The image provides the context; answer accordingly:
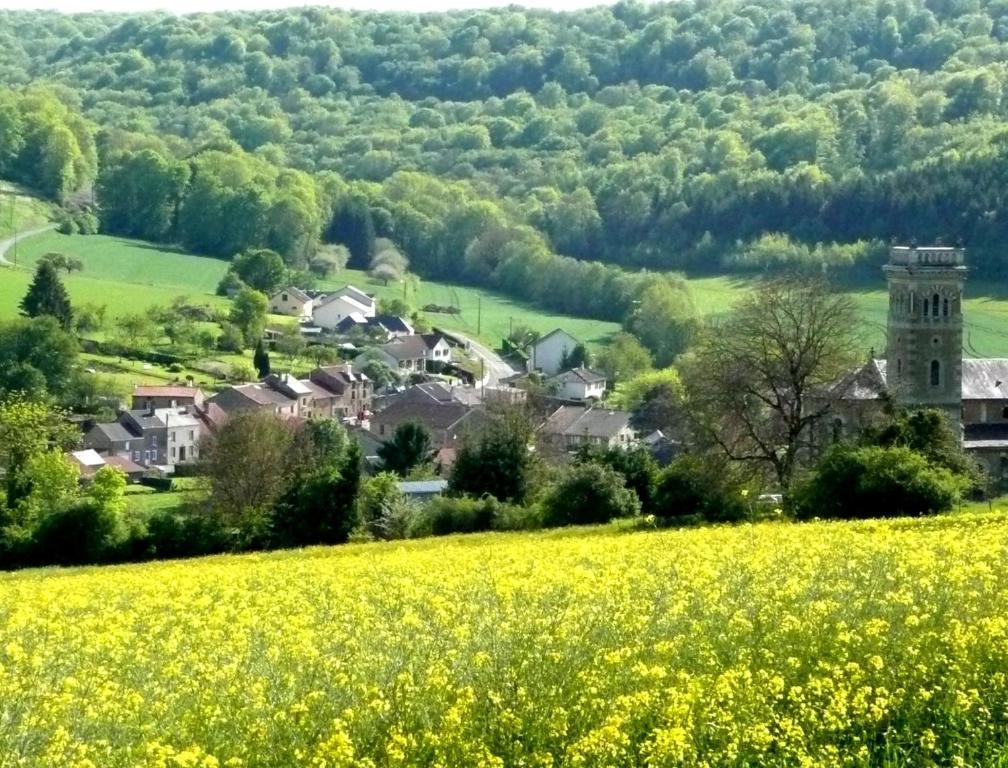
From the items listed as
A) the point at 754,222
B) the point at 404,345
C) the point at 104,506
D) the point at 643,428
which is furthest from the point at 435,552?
the point at 754,222

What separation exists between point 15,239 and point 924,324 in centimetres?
9670

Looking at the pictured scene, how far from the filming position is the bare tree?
156 feet

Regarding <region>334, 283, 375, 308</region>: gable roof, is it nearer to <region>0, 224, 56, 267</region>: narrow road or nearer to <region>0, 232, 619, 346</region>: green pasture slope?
<region>0, 232, 619, 346</region>: green pasture slope

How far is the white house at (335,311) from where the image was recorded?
421 feet

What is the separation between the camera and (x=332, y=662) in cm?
1479

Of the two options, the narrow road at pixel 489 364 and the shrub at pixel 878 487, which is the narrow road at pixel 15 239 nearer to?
the narrow road at pixel 489 364

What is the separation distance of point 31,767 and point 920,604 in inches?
324

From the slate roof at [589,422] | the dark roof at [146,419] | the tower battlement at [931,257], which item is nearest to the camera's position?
the tower battlement at [931,257]

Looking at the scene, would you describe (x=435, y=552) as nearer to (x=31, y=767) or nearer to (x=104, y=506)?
(x=104, y=506)

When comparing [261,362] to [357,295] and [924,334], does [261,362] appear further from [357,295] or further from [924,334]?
[924,334]

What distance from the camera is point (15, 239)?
13975 cm

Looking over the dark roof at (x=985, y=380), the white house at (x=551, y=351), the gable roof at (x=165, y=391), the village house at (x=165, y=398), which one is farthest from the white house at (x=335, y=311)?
the dark roof at (x=985, y=380)

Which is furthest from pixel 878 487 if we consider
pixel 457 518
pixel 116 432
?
pixel 116 432

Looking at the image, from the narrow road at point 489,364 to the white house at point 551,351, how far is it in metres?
1.58
